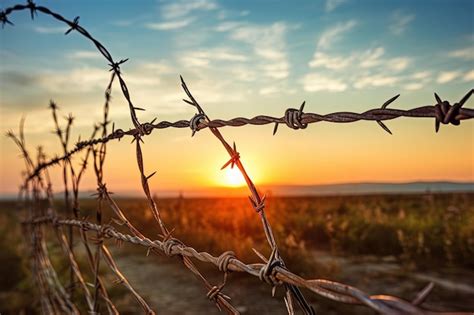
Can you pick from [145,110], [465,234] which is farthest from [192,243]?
[145,110]

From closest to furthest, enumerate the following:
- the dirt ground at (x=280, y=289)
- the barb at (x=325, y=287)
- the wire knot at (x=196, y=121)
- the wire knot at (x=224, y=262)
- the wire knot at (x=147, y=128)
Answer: the barb at (x=325, y=287) < the wire knot at (x=224, y=262) < the wire knot at (x=196, y=121) < the wire knot at (x=147, y=128) < the dirt ground at (x=280, y=289)

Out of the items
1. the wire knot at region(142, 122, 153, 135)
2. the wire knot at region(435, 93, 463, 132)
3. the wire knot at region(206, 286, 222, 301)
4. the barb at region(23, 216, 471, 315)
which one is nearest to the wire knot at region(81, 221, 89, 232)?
the barb at region(23, 216, 471, 315)

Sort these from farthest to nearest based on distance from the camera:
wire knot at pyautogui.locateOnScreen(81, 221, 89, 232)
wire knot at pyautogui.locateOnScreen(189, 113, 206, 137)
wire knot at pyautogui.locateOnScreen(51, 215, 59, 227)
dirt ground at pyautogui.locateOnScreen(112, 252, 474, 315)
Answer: dirt ground at pyautogui.locateOnScreen(112, 252, 474, 315) → wire knot at pyautogui.locateOnScreen(51, 215, 59, 227) → wire knot at pyautogui.locateOnScreen(81, 221, 89, 232) → wire knot at pyautogui.locateOnScreen(189, 113, 206, 137)

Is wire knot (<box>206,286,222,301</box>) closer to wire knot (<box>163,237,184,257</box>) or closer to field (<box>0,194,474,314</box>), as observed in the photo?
wire knot (<box>163,237,184,257</box>)

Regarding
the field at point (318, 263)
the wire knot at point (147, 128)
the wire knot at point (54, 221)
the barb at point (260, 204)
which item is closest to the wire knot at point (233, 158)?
the barb at point (260, 204)

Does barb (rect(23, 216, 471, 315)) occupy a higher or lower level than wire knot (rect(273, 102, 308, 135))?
lower

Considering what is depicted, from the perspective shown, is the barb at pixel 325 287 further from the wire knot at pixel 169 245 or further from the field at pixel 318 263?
the field at pixel 318 263

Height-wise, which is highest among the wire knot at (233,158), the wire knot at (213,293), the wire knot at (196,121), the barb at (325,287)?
the wire knot at (196,121)

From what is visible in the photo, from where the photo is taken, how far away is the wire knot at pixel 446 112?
0.59 m

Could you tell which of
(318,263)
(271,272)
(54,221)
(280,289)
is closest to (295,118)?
(271,272)

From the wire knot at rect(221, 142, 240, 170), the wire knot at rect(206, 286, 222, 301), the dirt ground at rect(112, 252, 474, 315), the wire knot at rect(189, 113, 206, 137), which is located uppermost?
the wire knot at rect(189, 113, 206, 137)

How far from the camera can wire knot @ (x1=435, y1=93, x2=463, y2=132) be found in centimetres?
59

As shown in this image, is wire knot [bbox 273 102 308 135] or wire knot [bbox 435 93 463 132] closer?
wire knot [bbox 435 93 463 132]

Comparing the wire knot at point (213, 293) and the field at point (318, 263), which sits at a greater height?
the wire knot at point (213, 293)
